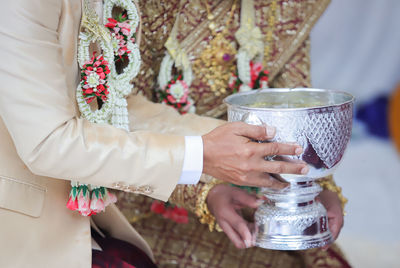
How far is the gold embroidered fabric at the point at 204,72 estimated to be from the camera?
1636 millimetres

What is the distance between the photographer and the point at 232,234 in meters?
1.32

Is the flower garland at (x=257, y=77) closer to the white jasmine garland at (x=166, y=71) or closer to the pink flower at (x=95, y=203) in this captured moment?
the white jasmine garland at (x=166, y=71)

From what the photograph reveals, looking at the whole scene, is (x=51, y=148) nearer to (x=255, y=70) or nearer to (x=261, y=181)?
(x=261, y=181)

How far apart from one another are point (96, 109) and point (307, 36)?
0.80m

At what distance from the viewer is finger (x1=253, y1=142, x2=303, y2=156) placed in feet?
3.41

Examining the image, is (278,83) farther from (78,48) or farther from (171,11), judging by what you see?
(78,48)

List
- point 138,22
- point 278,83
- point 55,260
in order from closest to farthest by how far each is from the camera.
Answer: point 55,260
point 138,22
point 278,83

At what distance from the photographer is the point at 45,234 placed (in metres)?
1.14

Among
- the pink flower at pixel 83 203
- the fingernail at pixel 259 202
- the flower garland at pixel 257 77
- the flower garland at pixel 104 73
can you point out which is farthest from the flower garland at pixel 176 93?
the pink flower at pixel 83 203

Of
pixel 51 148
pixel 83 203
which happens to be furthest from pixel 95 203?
pixel 51 148

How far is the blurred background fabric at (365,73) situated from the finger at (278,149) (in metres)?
2.04

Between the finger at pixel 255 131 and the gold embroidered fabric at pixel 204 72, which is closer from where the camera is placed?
the finger at pixel 255 131

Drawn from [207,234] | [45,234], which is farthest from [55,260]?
[207,234]

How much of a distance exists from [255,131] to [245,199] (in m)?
0.38
